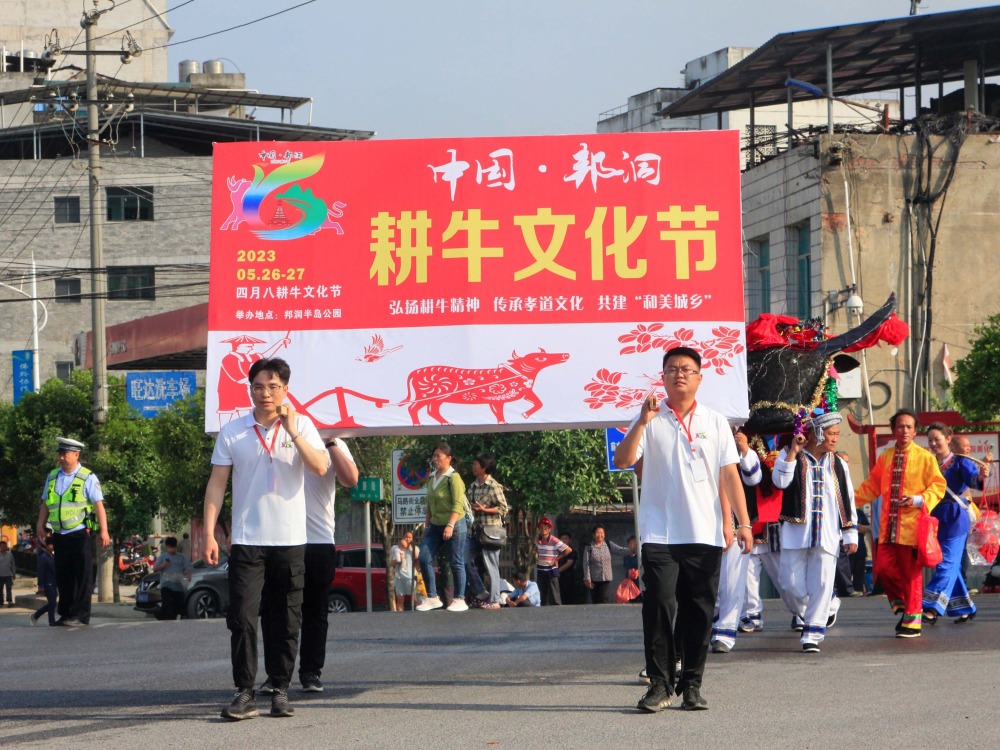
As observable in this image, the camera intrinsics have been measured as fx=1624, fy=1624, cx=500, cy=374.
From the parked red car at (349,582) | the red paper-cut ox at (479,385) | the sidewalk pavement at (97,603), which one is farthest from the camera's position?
the sidewalk pavement at (97,603)

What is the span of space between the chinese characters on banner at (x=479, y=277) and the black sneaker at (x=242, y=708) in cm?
188

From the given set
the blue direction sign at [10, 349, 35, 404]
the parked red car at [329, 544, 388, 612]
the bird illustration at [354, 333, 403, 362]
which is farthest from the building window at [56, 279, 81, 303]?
the bird illustration at [354, 333, 403, 362]

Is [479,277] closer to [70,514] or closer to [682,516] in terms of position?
[682,516]

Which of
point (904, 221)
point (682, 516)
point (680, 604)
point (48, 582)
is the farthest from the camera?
point (904, 221)

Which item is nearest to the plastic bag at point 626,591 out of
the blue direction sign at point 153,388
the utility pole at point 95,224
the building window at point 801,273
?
the building window at point 801,273

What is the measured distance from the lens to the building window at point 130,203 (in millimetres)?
60084

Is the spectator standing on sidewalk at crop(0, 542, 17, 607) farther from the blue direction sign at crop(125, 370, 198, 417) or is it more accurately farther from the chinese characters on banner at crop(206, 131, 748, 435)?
the chinese characters on banner at crop(206, 131, 748, 435)

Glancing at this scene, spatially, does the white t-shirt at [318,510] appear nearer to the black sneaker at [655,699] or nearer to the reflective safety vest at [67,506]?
the black sneaker at [655,699]

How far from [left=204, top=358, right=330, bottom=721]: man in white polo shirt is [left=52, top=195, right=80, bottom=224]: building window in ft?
179

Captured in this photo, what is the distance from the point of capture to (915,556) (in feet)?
40.7

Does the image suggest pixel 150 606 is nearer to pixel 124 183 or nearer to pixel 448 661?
pixel 448 661

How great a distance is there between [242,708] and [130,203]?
179 feet

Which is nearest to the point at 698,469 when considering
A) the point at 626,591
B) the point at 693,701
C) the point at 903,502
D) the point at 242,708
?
the point at 693,701

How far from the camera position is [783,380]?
11180 mm
